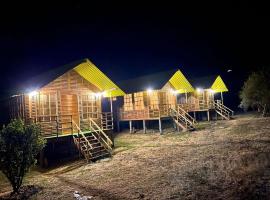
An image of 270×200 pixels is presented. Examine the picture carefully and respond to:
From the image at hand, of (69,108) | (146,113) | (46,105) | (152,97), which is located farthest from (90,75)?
(152,97)

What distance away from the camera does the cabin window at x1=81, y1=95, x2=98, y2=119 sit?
19.5 metres

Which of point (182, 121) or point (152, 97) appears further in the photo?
point (152, 97)

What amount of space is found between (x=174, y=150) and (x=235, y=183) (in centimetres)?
631

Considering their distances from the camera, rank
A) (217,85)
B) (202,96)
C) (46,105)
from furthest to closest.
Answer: (217,85), (202,96), (46,105)

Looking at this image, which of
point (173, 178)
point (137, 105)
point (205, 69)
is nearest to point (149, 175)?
point (173, 178)

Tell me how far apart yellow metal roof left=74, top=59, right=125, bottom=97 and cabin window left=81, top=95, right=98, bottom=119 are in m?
1.18

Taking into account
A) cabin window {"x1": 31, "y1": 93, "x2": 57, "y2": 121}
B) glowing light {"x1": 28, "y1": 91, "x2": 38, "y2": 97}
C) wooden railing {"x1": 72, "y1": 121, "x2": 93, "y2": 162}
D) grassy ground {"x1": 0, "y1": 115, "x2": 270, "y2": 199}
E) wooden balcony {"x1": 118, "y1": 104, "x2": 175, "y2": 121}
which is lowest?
grassy ground {"x1": 0, "y1": 115, "x2": 270, "y2": 199}

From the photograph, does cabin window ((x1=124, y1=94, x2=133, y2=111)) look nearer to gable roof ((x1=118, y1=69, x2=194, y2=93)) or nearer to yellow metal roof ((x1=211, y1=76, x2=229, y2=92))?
gable roof ((x1=118, y1=69, x2=194, y2=93))

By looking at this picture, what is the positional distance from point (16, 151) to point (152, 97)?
18174mm

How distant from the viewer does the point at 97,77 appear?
→ 1969cm

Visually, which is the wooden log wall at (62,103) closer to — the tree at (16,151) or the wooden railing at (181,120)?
the tree at (16,151)

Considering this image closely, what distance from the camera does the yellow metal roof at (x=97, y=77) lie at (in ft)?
60.4

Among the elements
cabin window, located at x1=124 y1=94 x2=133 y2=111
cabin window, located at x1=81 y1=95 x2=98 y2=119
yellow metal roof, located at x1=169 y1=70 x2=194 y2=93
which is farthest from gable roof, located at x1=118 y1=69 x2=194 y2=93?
cabin window, located at x1=81 y1=95 x2=98 y2=119

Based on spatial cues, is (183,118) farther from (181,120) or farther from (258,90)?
(258,90)
